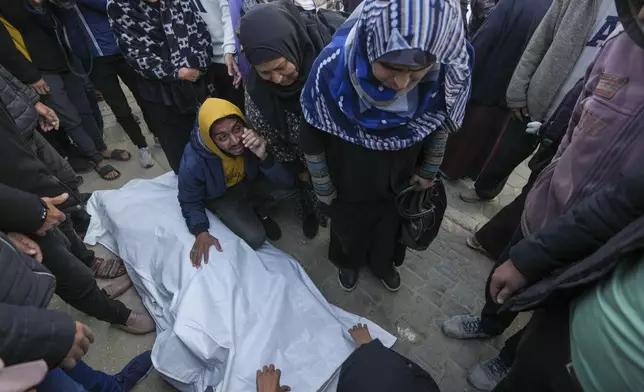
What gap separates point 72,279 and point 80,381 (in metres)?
0.49

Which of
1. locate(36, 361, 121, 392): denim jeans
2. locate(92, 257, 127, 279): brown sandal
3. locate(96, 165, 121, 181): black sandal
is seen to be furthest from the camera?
locate(96, 165, 121, 181): black sandal

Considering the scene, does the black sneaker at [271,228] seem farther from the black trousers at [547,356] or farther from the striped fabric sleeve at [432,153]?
the black trousers at [547,356]

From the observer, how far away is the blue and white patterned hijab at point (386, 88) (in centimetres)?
111

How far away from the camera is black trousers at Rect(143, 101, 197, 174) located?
2711 millimetres

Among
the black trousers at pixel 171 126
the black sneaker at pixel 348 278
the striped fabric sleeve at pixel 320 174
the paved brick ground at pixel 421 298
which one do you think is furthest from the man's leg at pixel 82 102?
the black sneaker at pixel 348 278

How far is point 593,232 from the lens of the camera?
1.01m

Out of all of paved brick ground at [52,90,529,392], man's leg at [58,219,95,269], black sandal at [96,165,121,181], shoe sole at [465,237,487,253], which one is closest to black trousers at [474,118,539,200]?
paved brick ground at [52,90,529,392]

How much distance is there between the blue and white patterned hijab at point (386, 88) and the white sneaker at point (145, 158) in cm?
261

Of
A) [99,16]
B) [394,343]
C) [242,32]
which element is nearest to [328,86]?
[242,32]

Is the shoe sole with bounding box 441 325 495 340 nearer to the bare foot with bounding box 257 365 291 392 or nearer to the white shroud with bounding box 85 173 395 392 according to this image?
the white shroud with bounding box 85 173 395 392

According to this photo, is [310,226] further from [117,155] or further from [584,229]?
[117,155]

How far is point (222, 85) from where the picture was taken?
3.02 metres

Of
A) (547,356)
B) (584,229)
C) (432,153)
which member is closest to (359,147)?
(432,153)

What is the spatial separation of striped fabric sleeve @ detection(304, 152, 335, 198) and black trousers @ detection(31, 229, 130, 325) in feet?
4.29
